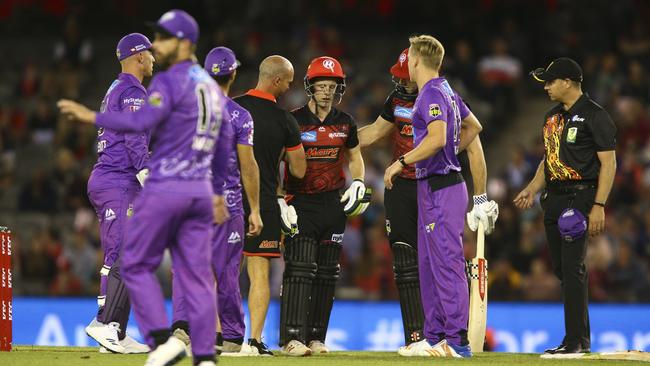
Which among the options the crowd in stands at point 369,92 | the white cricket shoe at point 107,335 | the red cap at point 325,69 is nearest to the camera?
the white cricket shoe at point 107,335

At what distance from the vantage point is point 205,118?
7398mm

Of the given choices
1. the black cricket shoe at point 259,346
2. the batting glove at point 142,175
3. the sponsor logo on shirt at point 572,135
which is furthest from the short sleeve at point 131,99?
the sponsor logo on shirt at point 572,135

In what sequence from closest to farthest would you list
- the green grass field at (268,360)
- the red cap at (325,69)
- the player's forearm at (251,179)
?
the green grass field at (268,360) → the player's forearm at (251,179) → the red cap at (325,69)

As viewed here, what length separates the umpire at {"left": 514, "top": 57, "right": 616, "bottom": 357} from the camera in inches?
391

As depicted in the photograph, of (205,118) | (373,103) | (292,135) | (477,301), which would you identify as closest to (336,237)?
(292,135)

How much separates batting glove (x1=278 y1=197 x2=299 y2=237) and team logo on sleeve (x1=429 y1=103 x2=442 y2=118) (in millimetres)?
1537

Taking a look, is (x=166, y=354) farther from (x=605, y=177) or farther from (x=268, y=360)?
(x=605, y=177)

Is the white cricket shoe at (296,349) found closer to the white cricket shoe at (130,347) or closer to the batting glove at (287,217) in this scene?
the batting glove at (287,217)

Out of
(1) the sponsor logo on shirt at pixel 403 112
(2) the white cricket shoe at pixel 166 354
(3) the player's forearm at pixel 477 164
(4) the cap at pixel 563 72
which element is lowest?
(2) the white cricket shoe at pixel 166 354

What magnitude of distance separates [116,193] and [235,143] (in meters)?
1.20

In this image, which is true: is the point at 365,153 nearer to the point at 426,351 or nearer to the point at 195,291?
the point at 426,351

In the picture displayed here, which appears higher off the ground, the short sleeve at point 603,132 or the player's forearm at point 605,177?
the short sleeve at point 603,132

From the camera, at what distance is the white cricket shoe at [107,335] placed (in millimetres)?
9750

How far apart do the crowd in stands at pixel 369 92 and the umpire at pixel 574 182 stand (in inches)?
210
